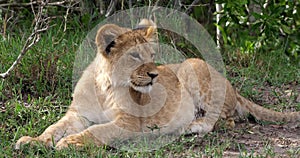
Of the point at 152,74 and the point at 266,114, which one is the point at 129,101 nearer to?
the point at 152,74

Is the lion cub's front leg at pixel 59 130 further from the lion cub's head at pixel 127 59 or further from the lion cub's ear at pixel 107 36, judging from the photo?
the lion cub's ear at pixel 107 36

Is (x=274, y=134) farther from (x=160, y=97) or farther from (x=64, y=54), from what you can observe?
(x=64, y=54)

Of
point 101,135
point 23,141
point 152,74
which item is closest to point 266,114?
point 152,74

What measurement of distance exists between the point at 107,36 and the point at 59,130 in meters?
0.76

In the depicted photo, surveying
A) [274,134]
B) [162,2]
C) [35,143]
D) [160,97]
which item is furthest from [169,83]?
[162,2]

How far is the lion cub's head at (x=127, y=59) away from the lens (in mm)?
4426

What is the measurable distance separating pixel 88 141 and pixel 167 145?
560 mm

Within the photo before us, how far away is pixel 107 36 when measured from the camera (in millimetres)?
4375

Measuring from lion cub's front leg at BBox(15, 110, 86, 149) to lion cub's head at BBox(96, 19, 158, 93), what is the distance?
0.40 m

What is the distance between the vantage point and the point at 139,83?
4.47 meters

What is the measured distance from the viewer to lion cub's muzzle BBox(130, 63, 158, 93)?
4.43 meters

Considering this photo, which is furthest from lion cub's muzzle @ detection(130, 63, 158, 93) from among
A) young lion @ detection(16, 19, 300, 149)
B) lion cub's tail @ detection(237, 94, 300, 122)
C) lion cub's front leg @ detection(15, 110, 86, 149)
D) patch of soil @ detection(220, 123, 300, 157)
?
lion cub's tail @ detection(237, 94, 300, 122)

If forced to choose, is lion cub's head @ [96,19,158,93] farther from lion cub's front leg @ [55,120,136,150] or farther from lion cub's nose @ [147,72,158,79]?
lion cub's front leg @ [55,120,136,150]

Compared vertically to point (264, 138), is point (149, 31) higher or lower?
higher
